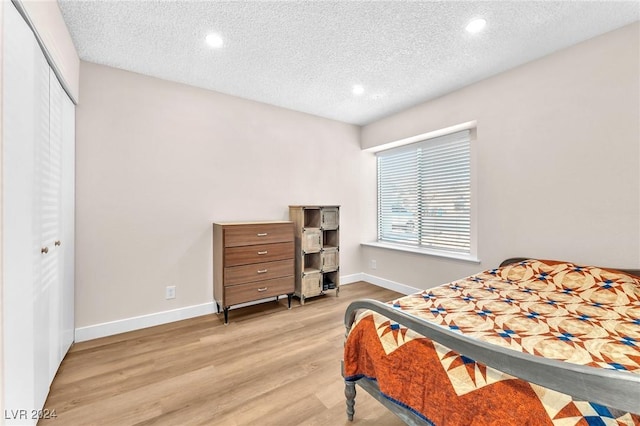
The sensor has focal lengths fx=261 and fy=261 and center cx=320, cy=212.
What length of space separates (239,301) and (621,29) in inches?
158

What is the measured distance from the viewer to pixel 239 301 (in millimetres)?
2789

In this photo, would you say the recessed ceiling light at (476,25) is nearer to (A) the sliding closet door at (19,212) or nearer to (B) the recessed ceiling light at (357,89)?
(B) the recessed ceiling light at (357,89)

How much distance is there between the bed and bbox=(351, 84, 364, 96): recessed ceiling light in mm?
2277

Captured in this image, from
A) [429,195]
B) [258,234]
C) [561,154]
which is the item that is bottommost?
[258,234]

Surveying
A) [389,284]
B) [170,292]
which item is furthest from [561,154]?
[170,292]

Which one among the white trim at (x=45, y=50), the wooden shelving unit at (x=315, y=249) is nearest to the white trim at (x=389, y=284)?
the wooden shelving unit at (x=315, y=249)

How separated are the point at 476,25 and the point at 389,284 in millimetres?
3114

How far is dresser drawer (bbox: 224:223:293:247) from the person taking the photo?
2.73 metres

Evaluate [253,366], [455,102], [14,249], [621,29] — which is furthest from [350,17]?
[253,366]

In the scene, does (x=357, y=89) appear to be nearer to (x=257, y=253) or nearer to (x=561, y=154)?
(x=561, y=154)

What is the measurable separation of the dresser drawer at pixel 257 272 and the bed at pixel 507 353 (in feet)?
5.35

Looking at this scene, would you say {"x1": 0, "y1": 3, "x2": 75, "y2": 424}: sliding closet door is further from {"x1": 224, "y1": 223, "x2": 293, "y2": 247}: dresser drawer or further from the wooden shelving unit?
the wooden shelving unit

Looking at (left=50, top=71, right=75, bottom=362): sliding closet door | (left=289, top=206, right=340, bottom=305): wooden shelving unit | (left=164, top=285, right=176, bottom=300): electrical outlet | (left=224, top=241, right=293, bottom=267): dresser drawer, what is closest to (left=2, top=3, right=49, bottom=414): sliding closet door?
(left=50, top=71, right=75, bottom=362): sliding closet door

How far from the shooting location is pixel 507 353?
33.6 inches
